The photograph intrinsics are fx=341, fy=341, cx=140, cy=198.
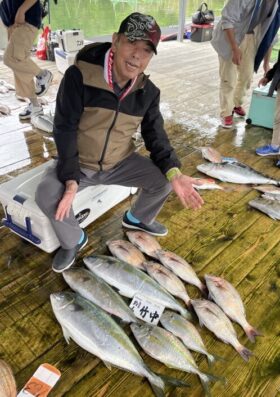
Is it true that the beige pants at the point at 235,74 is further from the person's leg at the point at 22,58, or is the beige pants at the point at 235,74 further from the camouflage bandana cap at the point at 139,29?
the camouflage bandana cap at the point at 139,29

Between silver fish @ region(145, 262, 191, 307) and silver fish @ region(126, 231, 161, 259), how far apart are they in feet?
0.43

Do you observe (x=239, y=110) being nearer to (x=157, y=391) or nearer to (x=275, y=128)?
(x=275, y=128)

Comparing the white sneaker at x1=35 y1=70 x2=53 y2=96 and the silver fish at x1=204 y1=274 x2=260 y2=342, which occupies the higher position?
the white sneaker at x1=35 y1=70 x2=53 y2=96

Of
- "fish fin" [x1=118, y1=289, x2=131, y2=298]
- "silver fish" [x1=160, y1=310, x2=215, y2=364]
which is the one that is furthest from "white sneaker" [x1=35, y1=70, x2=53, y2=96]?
"silver fish" [x1=160, y1=310, x2=215, y2=364]

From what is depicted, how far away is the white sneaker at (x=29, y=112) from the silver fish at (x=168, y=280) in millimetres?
2737

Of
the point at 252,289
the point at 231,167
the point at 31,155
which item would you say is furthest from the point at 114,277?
the point at 31,155

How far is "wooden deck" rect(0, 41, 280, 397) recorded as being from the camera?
1521mm

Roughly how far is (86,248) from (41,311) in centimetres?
54

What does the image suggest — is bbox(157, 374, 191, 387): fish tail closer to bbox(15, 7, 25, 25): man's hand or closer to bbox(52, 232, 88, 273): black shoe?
bbox(52, 232, 88, 273): black shoe

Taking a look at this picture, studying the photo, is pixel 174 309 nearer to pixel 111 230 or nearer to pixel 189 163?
pixel 111 230

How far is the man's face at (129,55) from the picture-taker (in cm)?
169

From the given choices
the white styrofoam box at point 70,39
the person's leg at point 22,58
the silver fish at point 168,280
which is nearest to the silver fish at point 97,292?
the silver fish at point 168,280

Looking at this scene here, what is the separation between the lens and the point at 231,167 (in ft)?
9.95

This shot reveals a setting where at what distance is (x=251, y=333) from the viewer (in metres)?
1.72
